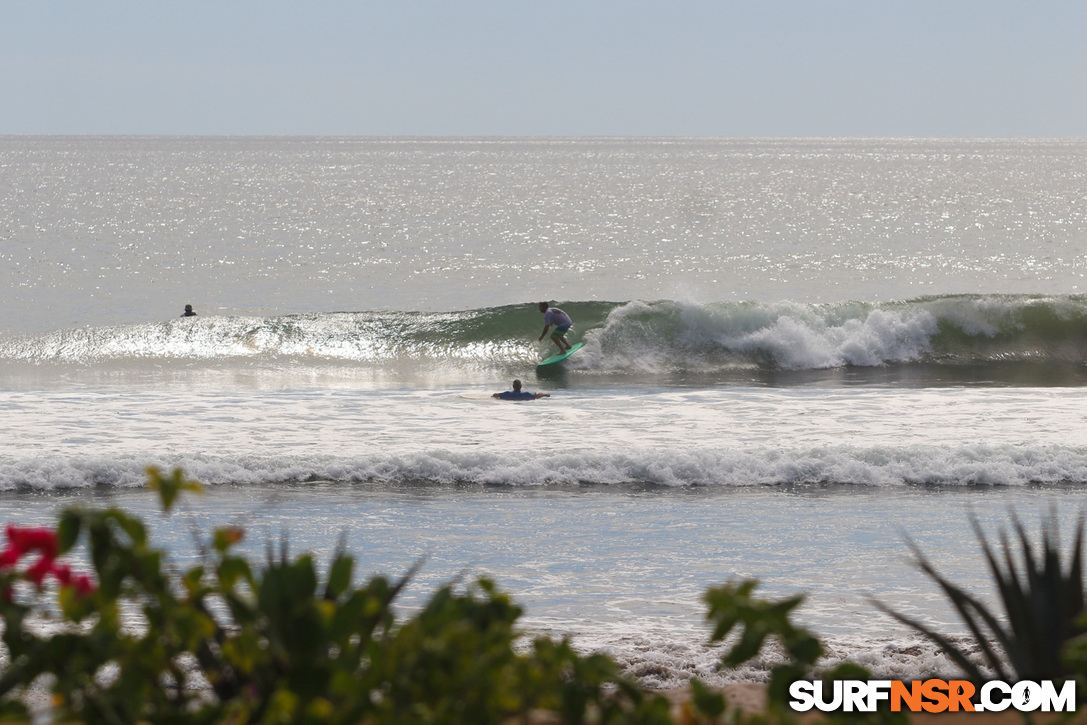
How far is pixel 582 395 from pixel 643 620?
1212 cm

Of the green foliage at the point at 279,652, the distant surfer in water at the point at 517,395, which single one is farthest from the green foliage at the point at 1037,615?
the distant surfer in water at the point at 517,395

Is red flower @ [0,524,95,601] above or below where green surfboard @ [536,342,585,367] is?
below

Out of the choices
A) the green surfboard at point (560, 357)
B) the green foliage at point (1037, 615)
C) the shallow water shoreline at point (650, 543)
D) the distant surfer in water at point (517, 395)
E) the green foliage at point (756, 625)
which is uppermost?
the green surfboard at point (560, 357)

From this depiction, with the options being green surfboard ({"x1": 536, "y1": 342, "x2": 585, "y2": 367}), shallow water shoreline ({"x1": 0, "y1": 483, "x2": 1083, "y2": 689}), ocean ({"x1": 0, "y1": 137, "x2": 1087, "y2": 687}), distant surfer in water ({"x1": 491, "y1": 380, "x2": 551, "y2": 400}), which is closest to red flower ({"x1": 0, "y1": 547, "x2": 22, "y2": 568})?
ocean ({"x1": 0, "y1": 137, "x2": 1087, "y2": 687})

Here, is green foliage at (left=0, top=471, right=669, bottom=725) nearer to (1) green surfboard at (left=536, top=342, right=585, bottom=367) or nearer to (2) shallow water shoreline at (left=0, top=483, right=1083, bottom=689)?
(2) shallow water shoreline at (left=0, top=483, right=1083, bottom=689)

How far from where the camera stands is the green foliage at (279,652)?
2.69 meters

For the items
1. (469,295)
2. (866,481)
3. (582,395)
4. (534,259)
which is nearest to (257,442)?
(582,395)

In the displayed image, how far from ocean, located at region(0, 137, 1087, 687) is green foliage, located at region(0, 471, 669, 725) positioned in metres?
0.80

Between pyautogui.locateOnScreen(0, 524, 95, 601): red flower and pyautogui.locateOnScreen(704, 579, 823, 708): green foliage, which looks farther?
pyautogui.locateOnScreen(704, 579, 823, 708): green foliage

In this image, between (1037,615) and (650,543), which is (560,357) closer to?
(650,543)

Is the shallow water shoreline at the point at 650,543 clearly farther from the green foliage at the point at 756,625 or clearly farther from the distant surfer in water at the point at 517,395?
the distant surfer in water at the point at 517,395

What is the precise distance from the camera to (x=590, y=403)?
1902 cm

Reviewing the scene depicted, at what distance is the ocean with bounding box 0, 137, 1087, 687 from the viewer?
9.80m

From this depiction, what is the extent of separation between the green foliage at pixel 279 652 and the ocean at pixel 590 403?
80 centimetres
